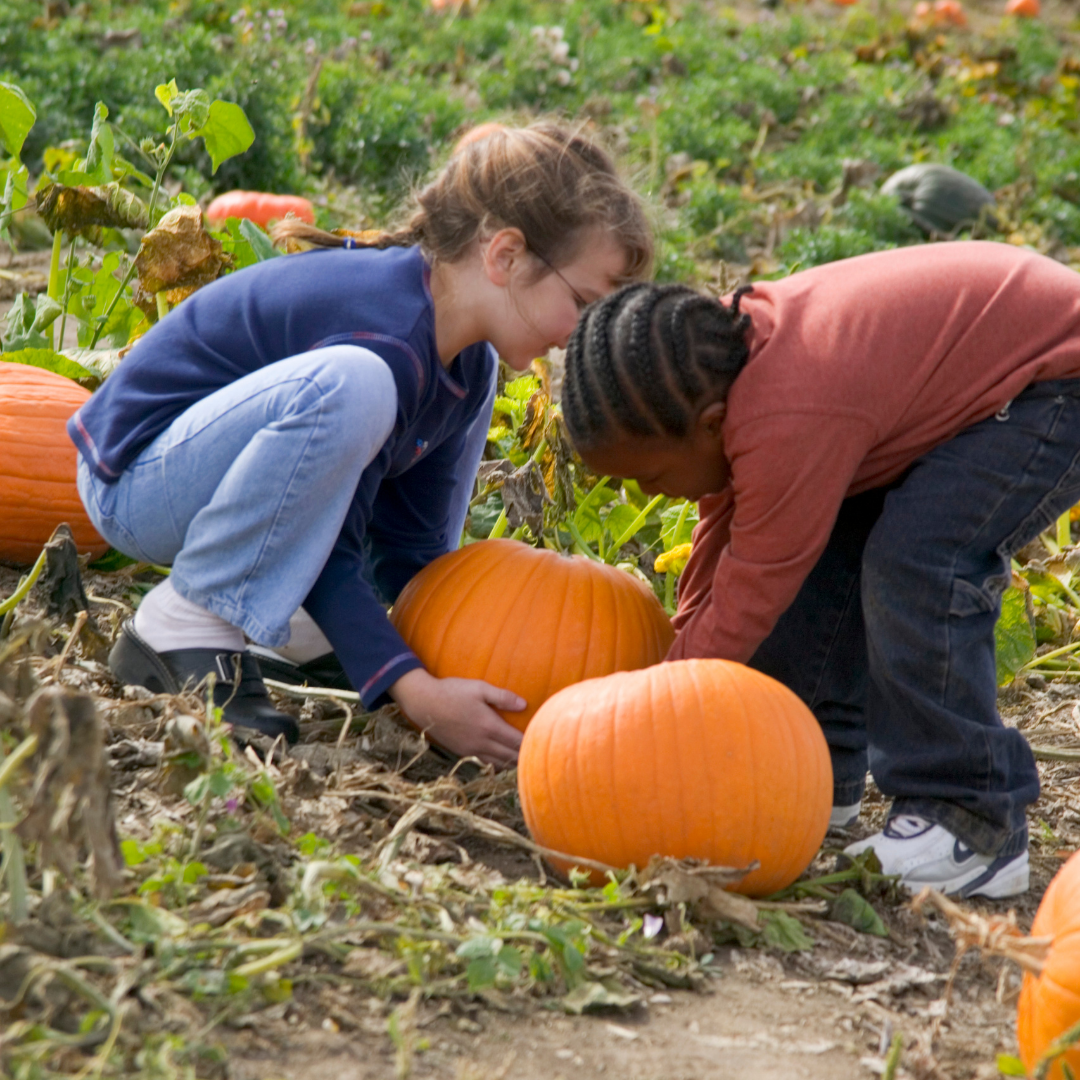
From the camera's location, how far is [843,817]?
2.57 m

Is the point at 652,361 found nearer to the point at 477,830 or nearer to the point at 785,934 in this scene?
the point at 477,830

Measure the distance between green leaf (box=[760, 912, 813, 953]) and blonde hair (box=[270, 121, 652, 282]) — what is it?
1261mm

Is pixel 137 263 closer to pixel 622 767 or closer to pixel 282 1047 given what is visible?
pixel 622 767

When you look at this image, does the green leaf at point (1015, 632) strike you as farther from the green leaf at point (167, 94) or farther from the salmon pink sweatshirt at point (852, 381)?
the green leaf at point (167, 94)

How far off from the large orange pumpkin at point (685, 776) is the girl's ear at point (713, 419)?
0.41 meters

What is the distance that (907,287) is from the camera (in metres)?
2.30

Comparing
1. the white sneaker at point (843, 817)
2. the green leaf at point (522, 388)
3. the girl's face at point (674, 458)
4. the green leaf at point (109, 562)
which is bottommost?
the white sneaker at point (843, 817)

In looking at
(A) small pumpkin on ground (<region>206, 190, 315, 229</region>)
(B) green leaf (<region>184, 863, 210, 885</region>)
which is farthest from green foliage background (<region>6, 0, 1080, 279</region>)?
(B) green leaf (<region>184, 863, 210, 885</region>)

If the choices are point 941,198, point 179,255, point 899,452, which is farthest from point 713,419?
point 941,198

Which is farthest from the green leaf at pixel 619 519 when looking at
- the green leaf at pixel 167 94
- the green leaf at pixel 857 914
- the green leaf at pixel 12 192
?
the green leaf at pixel 12 192

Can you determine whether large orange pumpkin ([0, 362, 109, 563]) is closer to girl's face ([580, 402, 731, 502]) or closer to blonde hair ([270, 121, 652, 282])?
blonde hair ([270, 121, 652, 282])

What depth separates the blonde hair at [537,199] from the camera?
2.57 m

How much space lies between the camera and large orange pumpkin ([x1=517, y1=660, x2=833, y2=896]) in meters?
2.03

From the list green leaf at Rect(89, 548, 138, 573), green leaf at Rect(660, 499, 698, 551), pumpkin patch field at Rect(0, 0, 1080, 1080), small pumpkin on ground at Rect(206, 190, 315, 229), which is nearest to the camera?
pumpkin patch field at Rect(0, 0, 1080, 1080)
